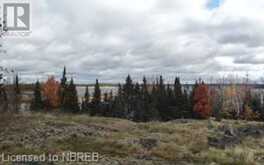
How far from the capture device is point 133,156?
15.4 metres

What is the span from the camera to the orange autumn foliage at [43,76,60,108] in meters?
69.1

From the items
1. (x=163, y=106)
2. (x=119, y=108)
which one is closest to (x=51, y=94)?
(x=119, y=108)

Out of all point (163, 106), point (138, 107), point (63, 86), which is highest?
point (63, 86)

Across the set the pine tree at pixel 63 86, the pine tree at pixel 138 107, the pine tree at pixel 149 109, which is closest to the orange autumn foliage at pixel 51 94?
the pine tree at pixel 63 86

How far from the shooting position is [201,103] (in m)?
65.2

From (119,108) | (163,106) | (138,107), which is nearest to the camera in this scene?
(138,107)

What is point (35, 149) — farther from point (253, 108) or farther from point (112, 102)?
point (253, 108)

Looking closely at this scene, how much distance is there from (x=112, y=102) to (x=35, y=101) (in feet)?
51.1

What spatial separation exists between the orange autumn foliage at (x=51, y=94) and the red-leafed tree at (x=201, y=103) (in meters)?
27.6

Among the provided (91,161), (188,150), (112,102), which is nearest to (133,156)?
(91,161)

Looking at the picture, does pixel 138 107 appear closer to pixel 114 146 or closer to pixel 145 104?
pixel 145 104

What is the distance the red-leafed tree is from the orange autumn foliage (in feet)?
90.5

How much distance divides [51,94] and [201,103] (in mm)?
31698

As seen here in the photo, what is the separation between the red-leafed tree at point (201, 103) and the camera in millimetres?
64188
